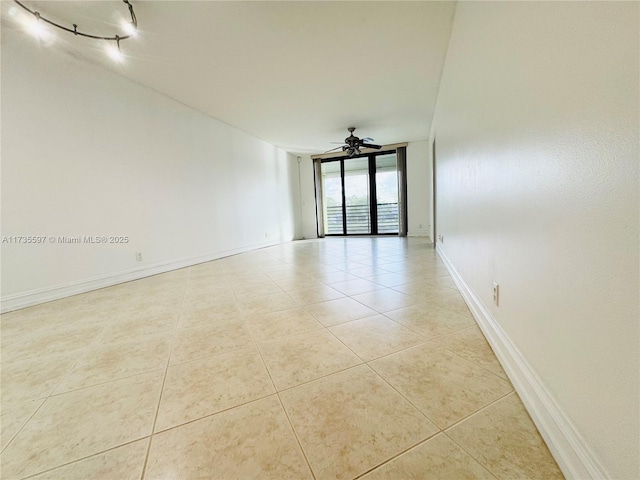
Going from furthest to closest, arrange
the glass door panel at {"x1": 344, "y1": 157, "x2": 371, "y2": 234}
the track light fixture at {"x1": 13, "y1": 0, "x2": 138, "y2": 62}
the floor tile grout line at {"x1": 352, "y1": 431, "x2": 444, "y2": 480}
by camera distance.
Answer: the glass door panel at {"x1": 344, "y1": 157, "x2": 371, "y2": 234} < the track light fixture at {"x1": 13, "y1": 0, "x2": 138, "y2": 62} < the floor tile grout line at {"x1": 352, "y1": 431, "x2": 444, "y2": 480}

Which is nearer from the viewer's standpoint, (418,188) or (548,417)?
(548,417)

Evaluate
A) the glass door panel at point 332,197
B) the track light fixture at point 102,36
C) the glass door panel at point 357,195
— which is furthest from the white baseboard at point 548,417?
the glass door panel at point 332,197

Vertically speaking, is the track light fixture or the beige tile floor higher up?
the track light fixture

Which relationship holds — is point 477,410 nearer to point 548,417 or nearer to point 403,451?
point 548,417

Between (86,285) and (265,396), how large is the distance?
298cm

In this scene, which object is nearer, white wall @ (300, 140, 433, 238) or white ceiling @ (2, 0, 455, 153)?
→ white ceiling @ (2, 0, 455, 153)

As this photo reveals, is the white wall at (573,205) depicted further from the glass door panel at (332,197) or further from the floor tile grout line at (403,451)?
the glass door panel at (332,197)

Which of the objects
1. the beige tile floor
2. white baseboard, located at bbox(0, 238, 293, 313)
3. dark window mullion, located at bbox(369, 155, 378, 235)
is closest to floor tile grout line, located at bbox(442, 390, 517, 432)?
the beige tile floor

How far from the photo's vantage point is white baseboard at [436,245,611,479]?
63 cm

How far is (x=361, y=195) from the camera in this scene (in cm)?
776

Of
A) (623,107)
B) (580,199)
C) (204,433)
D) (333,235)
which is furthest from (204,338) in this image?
(333,235)

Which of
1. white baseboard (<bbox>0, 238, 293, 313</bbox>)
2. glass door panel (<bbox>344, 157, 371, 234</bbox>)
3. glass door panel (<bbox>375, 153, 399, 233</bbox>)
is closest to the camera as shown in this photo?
white baseboard (<bbox>0, 238, 293, 313</bbox>)

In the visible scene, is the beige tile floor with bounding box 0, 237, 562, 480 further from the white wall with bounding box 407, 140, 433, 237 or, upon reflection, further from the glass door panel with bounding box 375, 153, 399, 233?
the glass door panel with bounding box 375, 153, 399, 233

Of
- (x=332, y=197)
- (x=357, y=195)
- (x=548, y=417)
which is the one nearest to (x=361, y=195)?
(x=357, y=195)
